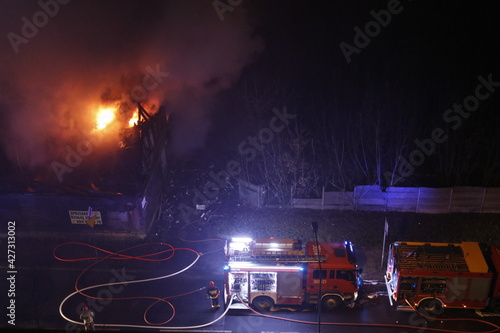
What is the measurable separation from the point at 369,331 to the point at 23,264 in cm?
1507

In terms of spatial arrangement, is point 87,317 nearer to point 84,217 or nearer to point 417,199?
point 84,217

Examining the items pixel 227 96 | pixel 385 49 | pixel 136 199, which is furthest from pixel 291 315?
pixel 385 49

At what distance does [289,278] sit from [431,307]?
5410 mm

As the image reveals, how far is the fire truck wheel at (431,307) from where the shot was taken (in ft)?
49.6

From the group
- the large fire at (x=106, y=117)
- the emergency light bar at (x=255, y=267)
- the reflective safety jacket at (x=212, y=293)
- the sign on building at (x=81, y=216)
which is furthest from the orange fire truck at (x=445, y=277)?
the large fire at (x=106, y=117)

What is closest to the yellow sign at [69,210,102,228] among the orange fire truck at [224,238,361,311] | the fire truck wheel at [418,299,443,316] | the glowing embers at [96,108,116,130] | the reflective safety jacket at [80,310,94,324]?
the reflective safety jacket at [80,310,94,324]

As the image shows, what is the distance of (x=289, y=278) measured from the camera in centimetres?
1511

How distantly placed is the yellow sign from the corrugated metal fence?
33.3 feet

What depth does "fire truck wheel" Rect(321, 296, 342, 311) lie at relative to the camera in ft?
50.2

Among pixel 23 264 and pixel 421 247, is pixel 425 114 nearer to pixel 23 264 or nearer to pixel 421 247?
pixel 421 247

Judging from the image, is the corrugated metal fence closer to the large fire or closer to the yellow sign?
the yellow sign

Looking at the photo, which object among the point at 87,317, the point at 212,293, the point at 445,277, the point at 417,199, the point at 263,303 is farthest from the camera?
the point at 417,199

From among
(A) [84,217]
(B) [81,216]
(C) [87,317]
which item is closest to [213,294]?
(C) [87,317]

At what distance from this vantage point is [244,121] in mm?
25922
